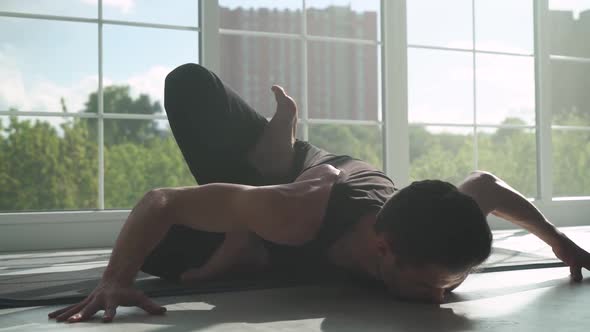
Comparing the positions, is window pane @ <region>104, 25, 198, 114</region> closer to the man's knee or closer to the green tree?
the green tree

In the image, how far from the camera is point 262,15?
2636 centimetres

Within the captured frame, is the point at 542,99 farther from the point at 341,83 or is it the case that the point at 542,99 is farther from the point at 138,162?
the point at 341,83

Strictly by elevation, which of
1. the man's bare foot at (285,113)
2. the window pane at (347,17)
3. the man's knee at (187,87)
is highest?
the window pane at (347,17)

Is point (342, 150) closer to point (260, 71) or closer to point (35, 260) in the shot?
point (260, 71)

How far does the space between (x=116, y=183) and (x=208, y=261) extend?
18.2 metres

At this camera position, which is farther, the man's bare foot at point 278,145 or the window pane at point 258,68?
the window pane at point 258,68

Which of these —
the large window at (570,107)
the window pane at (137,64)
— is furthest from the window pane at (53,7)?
the large window at (570,107)

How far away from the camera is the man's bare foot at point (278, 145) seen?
2.34 metres

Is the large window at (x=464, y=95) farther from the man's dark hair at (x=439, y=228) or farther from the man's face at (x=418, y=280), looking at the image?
the man's dark hair at (x=439, y=228)

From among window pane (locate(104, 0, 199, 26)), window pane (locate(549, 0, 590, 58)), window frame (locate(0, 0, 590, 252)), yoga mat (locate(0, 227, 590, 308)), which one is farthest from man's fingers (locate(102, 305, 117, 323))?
window pane (locate(549, 0, 590, 58))

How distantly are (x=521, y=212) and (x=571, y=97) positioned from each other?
2215cm

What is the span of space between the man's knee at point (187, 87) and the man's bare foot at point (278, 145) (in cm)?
25

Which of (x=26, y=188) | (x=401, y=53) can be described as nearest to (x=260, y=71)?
(x=26, y=188)

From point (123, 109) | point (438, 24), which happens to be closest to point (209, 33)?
point (123, 109)
